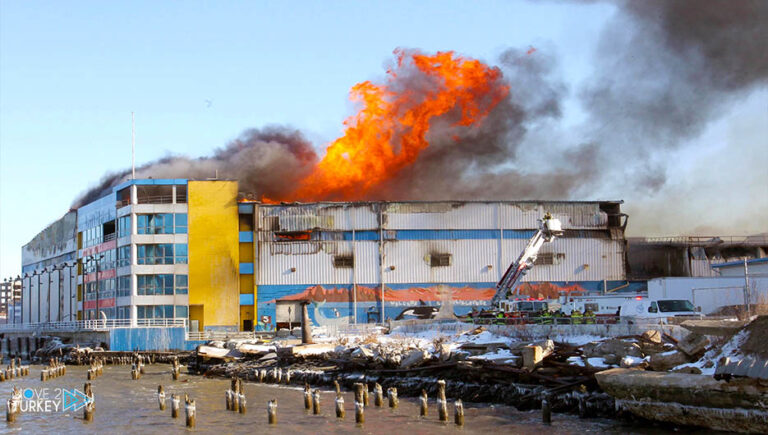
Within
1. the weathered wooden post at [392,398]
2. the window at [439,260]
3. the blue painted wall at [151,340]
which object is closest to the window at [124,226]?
the blue painted wall at [151,340]

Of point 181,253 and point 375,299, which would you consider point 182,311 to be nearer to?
point 181,253

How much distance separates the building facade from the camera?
74500mm

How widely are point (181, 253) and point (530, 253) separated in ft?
110

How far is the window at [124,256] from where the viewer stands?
246 feet

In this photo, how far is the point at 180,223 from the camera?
75125 mm

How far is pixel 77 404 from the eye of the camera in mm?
40125

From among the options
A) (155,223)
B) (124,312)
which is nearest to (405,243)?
(155,223)

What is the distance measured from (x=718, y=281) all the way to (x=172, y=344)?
43.4 m

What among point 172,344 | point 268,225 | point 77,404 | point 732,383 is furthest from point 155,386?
point 732,383

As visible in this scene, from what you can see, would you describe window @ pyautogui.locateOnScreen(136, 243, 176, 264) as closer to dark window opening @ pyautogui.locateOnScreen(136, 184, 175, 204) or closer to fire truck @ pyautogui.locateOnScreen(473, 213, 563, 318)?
dark window opening @ pyautogui.locateOnScreen(136, 184, 175, 204)

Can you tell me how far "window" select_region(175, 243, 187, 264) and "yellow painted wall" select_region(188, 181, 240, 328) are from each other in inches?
21.8

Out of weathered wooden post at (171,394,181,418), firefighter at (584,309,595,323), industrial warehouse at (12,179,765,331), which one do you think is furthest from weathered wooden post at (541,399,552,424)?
industrial warehouse at (12,179,765,331)

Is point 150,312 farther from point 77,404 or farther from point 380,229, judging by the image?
point 77,404

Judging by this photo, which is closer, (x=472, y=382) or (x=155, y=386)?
(x=472, y=382)
